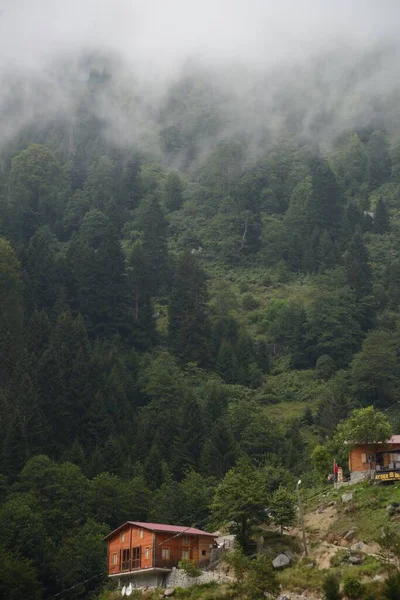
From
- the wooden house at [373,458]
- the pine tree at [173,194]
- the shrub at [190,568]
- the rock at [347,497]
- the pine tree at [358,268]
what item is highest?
the pine tree at [173,194]

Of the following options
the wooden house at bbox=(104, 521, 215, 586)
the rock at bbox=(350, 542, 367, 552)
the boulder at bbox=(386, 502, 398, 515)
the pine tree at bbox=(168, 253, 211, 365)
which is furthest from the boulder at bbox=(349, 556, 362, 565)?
the pine tree at bbox=(168, 253, 211, 365)

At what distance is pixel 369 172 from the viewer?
161125 millimetres

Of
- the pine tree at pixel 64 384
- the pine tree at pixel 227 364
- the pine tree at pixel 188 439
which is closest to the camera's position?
the pine tree at pixel 188 439

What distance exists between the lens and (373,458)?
6819 cm

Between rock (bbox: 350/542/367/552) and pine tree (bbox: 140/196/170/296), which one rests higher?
pine tree (bbox: 140/196/170/296)

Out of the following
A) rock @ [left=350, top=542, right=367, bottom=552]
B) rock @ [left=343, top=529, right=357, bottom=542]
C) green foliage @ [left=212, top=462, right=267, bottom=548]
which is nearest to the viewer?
rock @ [left=350, top=542, right=367, bottom=552]

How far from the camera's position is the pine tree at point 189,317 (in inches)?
4360

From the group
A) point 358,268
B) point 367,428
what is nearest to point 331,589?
point 367,428

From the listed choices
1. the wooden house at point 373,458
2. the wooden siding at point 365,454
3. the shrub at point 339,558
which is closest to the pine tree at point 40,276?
the wooden siding at point 365,454

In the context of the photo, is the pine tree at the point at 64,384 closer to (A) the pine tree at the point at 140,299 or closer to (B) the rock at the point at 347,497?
(A) the pine tree at the point at 140,299

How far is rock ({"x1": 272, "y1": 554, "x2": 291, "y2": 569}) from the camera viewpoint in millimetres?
58375

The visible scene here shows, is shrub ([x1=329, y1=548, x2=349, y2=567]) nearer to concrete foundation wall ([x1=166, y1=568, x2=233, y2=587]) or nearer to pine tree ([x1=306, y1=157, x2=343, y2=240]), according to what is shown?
concrete foundation wall ([x1=166, y1=568, x2=233, y2=587])

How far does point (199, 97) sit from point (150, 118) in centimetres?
1136

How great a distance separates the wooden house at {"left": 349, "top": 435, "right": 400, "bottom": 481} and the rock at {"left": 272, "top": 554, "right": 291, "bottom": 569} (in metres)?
10.6
